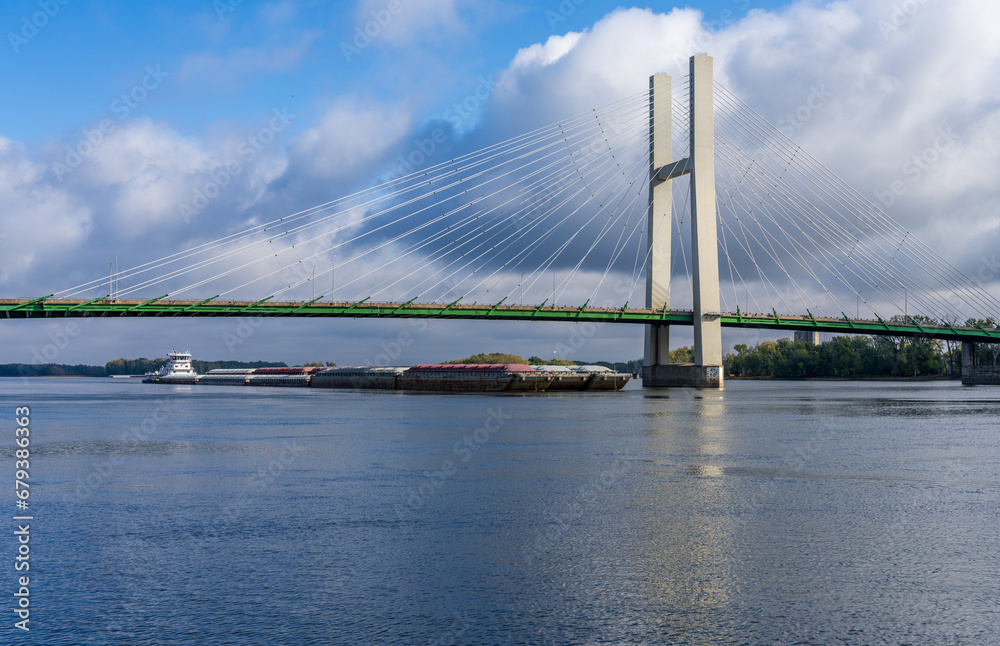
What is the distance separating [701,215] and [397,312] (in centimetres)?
2631

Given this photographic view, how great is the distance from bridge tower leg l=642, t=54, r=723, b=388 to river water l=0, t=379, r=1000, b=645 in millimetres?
45925

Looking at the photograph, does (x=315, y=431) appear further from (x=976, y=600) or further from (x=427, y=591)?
(x=976, y=600)

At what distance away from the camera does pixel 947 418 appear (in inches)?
1529

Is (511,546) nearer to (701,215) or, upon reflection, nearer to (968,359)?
(701,215)

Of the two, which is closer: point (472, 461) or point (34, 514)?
point (34, 514)

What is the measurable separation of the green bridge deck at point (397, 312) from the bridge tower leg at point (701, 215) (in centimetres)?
269

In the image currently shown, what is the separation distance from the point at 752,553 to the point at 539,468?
30.1ft

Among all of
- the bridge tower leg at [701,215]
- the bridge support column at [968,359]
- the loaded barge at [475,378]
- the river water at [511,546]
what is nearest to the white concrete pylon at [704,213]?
the bridge tower leg at [701,215]

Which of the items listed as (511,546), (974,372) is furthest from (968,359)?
(511,546)

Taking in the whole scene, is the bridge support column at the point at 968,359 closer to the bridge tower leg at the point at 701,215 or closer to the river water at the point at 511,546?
the bridge tower leg at the point at 701,215

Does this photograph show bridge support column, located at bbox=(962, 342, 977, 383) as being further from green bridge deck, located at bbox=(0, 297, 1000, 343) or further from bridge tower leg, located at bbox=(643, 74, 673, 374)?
bridge tower leg, located at bbox=(643, 74, 673, 374)

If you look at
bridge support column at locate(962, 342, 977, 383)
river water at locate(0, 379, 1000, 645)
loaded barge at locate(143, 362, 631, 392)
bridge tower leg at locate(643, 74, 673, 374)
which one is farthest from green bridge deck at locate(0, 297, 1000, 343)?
river water at locate(0, 379, 1000, 645)

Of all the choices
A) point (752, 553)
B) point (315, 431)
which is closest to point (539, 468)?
point (752, 553)

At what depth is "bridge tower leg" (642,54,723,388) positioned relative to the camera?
69.1 metres
